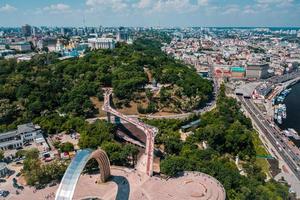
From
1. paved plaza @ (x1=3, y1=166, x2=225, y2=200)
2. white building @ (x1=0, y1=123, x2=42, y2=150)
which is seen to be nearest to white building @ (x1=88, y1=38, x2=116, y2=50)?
white building @ (x1=0, y1=123, x2=42, y2=150)

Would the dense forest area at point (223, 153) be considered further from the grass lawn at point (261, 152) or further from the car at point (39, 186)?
the car at point (39, 186)

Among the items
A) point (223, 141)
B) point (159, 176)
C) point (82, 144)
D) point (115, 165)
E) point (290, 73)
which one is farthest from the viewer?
point (290, 73)

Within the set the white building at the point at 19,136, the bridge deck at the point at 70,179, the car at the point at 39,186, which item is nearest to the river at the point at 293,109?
the white building at the point at 19,136

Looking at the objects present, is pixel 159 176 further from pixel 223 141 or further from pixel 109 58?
pixel 109 58

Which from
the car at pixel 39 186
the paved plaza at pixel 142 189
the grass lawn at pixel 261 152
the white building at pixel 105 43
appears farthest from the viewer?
the white building at pixel 105 43

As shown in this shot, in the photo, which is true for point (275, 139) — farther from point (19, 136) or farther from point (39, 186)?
point (19, 136)

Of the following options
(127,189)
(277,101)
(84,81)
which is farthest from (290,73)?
(127,189)

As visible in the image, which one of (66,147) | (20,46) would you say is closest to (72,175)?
(66,147)
